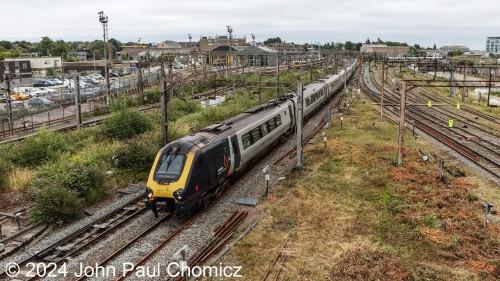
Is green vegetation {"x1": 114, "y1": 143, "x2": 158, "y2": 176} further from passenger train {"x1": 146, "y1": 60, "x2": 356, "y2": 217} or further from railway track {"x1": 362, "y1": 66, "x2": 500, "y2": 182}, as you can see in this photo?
railway track {"x1": 362, "y1": 66, "x2": 500, "y2": 182}

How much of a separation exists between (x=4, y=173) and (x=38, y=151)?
10.9 feet

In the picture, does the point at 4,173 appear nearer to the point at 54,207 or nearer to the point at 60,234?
the point at 54,207

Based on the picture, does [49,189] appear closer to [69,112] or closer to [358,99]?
[69,112]

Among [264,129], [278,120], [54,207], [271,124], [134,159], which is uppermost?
[278,120]

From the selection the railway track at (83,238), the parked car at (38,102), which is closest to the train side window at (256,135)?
the railway track at (83,238)

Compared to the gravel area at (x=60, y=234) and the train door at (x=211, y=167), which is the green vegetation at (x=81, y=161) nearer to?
the gravel area at (x=60, y=234)

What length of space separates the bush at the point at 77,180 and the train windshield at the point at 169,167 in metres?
3.76

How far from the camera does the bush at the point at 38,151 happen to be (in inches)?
823

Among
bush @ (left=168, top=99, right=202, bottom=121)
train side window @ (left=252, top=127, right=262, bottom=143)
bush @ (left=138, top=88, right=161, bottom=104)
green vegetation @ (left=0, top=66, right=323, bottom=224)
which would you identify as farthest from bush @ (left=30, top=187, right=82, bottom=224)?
bush @ (left=138, top=88, right=161, bottom=104)

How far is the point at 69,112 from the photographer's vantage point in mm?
40438

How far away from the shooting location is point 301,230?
13.3m

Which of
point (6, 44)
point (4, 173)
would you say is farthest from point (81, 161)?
point (6, 44)

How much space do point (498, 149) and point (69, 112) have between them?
119 ft

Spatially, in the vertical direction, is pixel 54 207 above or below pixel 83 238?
above
